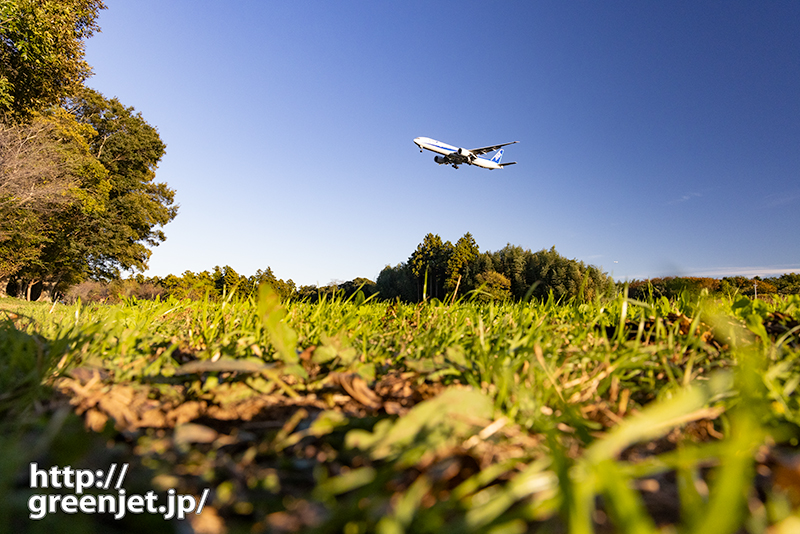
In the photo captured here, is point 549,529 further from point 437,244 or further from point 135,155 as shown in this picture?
point 437,244

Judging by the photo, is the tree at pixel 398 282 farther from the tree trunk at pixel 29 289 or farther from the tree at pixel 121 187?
the tree trunk at pixel 29 289

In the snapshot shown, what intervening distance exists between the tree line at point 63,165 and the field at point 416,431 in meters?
19.6

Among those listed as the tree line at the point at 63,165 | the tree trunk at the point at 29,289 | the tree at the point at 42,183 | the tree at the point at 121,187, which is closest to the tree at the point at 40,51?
the tree line at the point at 63,165

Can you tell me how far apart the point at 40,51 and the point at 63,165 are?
7.70 meters

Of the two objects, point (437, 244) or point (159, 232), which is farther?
point (437, 244)

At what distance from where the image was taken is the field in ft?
1.82

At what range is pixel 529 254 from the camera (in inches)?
2377

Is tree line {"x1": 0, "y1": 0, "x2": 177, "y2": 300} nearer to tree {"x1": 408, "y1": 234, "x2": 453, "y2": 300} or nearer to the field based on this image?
the field

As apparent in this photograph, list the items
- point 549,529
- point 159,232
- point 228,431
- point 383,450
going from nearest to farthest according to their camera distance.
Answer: point 549,529 < point 383,450 < point 228,431 < point 159,232

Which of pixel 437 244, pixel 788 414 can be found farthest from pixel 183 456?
pixel 437 244

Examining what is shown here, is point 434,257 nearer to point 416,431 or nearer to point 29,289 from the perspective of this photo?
point 29,289

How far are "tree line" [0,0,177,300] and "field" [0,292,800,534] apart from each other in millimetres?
19565

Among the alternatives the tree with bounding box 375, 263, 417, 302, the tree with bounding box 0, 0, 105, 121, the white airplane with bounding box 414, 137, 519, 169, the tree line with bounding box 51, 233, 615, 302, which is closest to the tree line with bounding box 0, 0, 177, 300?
the tree with bounding box 0, 0, 105, 121

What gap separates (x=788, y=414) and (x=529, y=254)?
62.2 metres
